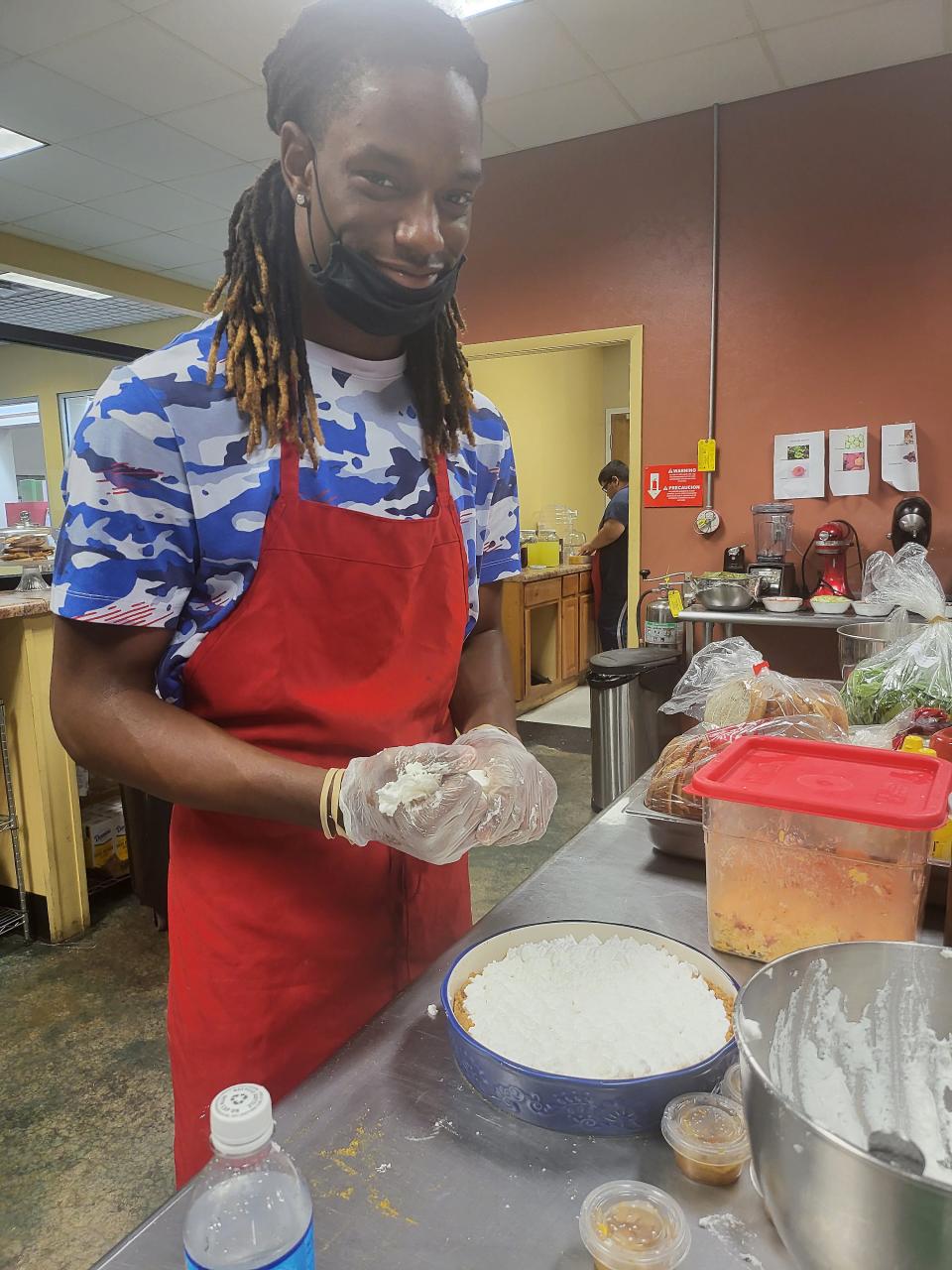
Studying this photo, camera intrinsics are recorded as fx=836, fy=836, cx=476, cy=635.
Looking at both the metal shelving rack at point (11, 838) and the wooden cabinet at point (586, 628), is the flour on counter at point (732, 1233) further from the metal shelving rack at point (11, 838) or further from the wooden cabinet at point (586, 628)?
the wooden cabinet at point (586, 628)

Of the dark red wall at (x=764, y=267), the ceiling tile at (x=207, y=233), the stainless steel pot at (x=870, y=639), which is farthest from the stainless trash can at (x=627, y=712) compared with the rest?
the ceiling tile at (x=207, y=233)

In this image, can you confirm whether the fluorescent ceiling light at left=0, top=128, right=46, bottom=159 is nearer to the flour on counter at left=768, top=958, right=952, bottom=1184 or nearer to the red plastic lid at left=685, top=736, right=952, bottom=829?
the red plastic lid at left=685, top=736, right=952, bottom=829

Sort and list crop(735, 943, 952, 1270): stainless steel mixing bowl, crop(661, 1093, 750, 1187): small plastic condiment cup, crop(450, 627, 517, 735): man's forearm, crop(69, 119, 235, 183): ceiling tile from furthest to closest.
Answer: crop(69, 119, 235, 183): ceiling tile < crop(450, 627, 517, 735): man's forearm < crop(661, 1093, 750, 1187): small plastic condiment cup < crop(735, 943, 952, 1270): stainless steel mixing bowl

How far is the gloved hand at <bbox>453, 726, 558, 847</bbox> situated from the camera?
2.82 feet

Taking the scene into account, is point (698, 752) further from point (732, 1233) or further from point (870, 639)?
point (870, 639)

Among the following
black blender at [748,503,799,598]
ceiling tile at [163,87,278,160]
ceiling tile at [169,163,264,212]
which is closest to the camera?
black blender at [748,503,799,598]

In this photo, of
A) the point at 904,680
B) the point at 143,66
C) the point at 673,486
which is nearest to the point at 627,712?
the point at 673,486

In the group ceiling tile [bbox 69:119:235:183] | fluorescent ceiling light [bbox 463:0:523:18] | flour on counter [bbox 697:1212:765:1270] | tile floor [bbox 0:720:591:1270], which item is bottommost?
tile floor [bbox 0:720:591:1270]

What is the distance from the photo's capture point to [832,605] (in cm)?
337

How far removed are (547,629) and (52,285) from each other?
4712mm

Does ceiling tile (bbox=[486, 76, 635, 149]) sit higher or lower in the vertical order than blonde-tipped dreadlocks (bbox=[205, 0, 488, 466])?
higher

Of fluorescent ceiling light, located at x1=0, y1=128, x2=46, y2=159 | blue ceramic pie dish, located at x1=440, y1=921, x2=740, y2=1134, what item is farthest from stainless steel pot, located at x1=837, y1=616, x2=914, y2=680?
fluorescent ceiling light, located at x1=0, y1=128, x2=46, y2=159

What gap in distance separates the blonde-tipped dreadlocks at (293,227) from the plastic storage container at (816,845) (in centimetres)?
58

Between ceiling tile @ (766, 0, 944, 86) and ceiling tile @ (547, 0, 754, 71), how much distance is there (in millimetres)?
230
